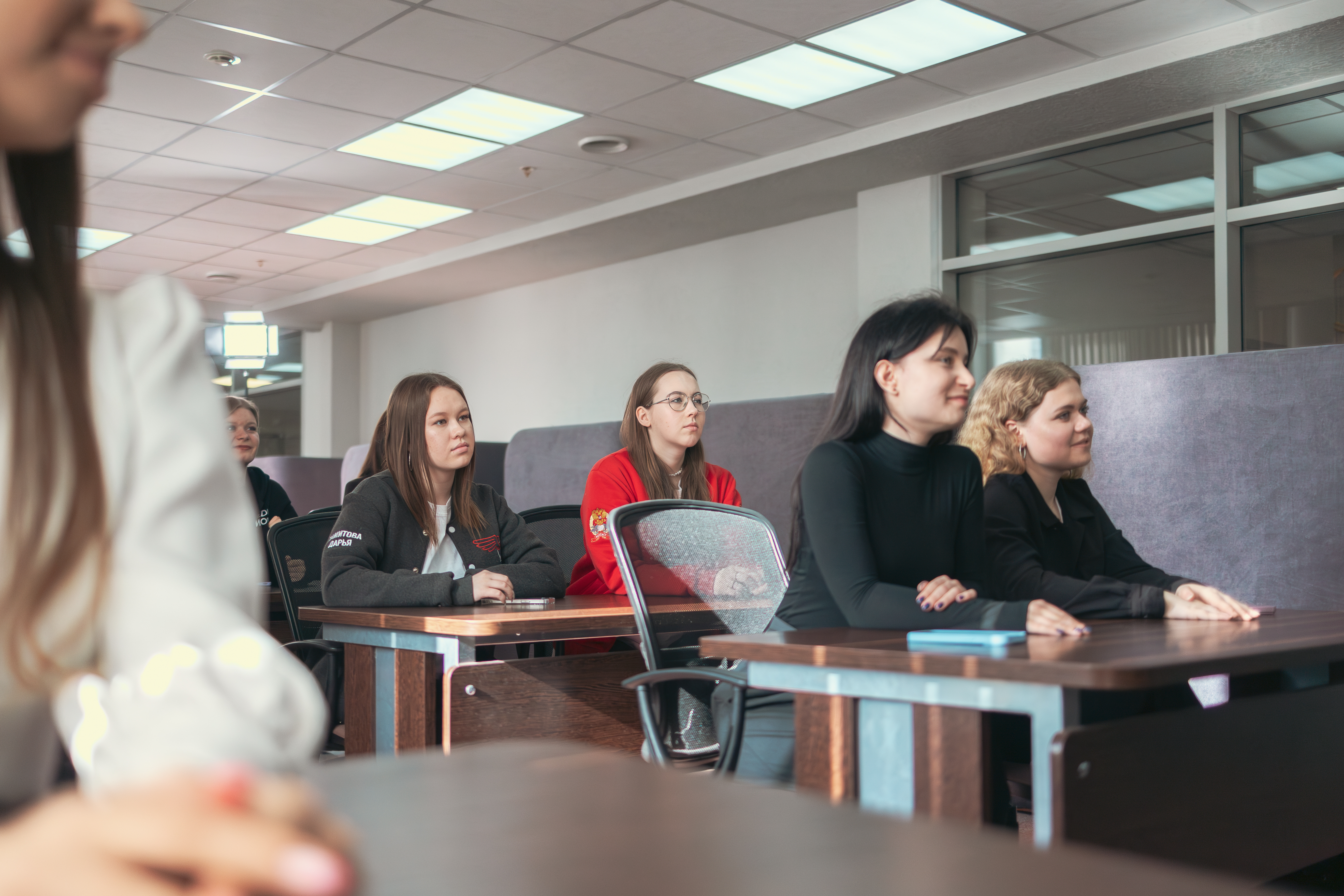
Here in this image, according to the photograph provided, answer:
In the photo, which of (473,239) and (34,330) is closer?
(34,330)

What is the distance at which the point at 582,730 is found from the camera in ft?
8.76

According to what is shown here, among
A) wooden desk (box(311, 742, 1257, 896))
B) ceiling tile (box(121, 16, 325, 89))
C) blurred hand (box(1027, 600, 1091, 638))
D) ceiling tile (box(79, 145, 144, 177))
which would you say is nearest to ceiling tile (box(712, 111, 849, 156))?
ceiling tile (box(121, 16, 325, 89))

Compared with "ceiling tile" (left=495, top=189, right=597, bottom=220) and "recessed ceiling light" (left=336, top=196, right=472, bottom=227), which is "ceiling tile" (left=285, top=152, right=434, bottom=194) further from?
"ceiling tile" (left=495, top=189, right=597, bottom=220)

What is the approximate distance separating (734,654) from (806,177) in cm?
576

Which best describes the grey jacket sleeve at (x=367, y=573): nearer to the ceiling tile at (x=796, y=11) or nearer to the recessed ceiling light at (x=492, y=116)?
the ceiling tile at (x=796, y=11)

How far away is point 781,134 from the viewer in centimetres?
644

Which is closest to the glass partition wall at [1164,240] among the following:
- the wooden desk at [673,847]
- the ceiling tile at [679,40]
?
the ceiling tile at [679,40]

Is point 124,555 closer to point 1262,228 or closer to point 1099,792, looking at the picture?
point 1099,792

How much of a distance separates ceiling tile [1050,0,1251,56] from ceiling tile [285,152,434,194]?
13.1 ft

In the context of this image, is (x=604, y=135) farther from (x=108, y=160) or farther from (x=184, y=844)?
(x=184, y=844)

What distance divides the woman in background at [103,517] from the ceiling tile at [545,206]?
731 cm

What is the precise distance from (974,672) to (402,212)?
24.3 ft

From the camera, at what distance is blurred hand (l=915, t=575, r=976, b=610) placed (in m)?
1.80

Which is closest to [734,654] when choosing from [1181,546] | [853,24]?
[1181,546]
